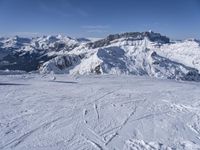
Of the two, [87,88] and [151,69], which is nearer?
[87,88]

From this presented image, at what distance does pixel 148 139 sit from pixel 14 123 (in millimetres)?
4835

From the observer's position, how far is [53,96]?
50.9 feet

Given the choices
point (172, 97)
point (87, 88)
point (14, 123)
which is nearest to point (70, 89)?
point (87, 88)

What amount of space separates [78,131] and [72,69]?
571 ft

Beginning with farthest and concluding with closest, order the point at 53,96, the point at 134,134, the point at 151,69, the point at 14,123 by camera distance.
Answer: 1. the point at 151,69
2. the point at 53,96
3. the point at 14,123
4. the point at 134,134

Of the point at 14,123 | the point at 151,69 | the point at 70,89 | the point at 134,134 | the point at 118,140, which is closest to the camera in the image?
the point at 118,140

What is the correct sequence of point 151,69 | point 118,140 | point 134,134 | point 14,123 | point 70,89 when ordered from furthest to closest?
point 151,69, point 70,89, point 14,123, point 134,134, point 118,140

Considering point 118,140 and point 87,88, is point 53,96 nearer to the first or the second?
point 87,88

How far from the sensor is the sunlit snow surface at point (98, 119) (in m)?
8.82

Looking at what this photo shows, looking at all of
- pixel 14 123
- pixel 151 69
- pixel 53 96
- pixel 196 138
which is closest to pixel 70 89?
pixel 53 96

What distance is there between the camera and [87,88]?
60.2 ft

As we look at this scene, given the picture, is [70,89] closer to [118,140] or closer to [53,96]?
[53,96]

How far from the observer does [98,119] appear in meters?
11.3

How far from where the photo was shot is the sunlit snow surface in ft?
28.9
